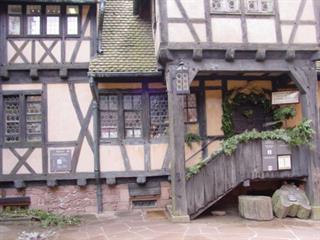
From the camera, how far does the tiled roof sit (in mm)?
9422

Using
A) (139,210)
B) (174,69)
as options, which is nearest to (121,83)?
(174,69)

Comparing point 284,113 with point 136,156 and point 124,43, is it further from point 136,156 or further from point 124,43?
point 124,43

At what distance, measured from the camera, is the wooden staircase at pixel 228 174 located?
823 cm

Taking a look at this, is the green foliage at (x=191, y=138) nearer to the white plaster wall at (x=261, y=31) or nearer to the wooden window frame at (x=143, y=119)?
the wooden window frame at (x=143, y=119)

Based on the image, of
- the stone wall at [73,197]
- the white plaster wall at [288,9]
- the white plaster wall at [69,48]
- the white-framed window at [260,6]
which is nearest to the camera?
the white-framed window at [260,6]

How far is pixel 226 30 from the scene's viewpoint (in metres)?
8.40

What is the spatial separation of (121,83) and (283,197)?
521 cm

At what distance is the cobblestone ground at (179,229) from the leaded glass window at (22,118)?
240 centimetres

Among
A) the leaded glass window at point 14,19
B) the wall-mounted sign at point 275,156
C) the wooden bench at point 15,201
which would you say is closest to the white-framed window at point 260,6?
the wall-mounted sign at point 275,156

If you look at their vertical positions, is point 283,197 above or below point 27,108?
below

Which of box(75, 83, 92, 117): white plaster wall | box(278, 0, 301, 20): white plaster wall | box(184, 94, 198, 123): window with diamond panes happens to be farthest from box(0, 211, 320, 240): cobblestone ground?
box(278, 0, 301, 20): white plaster wall

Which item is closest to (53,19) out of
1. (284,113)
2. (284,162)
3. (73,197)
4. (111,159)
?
(111,159)

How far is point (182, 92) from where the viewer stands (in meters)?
8.18

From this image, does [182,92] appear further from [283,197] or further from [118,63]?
[283,197]
